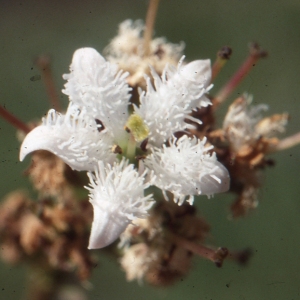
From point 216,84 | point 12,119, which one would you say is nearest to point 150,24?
point 12,119

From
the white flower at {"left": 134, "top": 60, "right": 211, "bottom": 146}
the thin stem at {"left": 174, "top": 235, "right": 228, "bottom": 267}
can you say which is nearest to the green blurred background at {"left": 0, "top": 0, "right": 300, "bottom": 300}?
the thin stem at {"left": 174, "top": 235, "right": 228, "bottom": 267}

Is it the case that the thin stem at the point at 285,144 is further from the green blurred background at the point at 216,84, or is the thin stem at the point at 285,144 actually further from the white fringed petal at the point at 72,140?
the green blurred background at the point at 216,84

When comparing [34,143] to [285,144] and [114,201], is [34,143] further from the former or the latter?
[285,144]

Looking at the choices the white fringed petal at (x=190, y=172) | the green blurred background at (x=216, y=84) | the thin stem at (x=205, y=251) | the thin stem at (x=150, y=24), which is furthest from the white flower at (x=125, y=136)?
the green blurred background at (x=216, y=84)

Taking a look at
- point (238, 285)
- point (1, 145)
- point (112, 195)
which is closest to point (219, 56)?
point (112, 195)

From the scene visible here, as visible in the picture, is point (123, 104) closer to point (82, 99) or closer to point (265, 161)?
point (82, 99)
